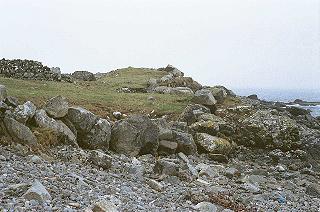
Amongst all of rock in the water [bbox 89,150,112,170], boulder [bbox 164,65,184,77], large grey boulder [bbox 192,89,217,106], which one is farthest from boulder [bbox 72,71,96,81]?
rock in the water [bbox 89,150,112,170]

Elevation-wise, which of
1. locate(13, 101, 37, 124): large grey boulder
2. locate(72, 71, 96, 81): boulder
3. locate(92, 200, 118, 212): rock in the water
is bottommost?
locate(92, 200, 118, 212): rock in the water

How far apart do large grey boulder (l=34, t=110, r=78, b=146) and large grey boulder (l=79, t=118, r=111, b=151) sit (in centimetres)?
120

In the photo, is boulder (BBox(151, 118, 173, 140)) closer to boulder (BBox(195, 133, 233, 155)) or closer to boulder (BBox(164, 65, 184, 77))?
boulder (BBox(195, 133, 233, 155))

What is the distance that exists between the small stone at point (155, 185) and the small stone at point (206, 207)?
219 cm

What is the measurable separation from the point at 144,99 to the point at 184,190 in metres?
24.6

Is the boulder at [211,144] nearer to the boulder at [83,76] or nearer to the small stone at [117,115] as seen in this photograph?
the small stone at [117,115]

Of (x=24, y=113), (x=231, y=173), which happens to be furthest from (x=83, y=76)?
(x=24, y=113)

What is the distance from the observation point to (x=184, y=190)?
18375 millimetres

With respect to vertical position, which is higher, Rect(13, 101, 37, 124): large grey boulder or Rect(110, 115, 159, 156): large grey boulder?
Rect(13, 101, 37, 124): large grey boulder

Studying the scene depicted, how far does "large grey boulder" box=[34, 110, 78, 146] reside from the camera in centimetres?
2192

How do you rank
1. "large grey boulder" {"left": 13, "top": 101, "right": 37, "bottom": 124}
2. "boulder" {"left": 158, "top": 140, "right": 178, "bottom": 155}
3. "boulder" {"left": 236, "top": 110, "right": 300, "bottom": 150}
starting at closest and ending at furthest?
"large grey boulder" {"left": 13, "top": 101, "right": 37, "bottom": 124} → "boulder" {"left": 158, "top": 140, "right": 178, "bottom": 155} → "boulder" {"left": 236, "top": 110, "right": 300, "bottom": 150}

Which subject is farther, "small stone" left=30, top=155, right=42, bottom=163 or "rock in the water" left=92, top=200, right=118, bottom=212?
"small stone" left=30, top=155, right=42, bottom=163

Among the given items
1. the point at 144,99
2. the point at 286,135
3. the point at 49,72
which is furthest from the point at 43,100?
the point at 286,135

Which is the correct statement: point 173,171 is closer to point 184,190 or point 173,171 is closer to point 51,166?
point 184,190
